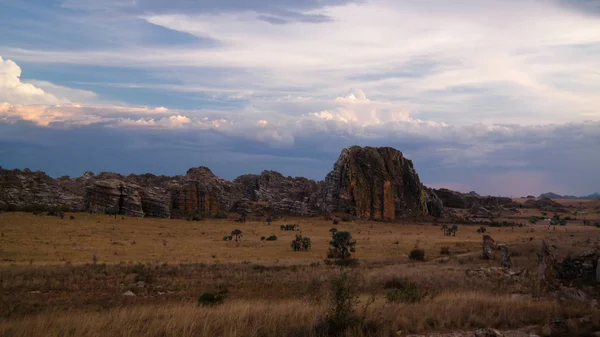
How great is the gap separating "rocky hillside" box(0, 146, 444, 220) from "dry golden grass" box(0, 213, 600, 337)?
21485mm

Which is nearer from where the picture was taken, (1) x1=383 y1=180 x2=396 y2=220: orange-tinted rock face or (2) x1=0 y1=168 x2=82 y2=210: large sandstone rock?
(2) x1=0 y1=168 x2=82 y2=210: large sandstone rock

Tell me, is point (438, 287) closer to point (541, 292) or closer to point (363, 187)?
point (541, 292)

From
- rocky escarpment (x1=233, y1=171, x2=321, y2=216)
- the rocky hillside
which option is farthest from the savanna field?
rocky escarpment (x1=233, y1=171, x2=321, y2=216)

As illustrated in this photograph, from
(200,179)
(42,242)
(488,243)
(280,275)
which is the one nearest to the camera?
(280,275)

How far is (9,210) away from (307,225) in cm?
4093

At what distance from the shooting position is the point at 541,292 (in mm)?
14492

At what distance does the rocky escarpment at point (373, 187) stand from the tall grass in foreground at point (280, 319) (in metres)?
70.4

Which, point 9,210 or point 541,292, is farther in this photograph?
point 9,210

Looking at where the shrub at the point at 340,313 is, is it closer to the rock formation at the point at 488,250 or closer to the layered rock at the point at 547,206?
the rock formation at the point at 488,250

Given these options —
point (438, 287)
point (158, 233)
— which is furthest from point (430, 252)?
point (158, 233)

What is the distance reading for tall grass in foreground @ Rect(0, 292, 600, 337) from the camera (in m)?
7.64

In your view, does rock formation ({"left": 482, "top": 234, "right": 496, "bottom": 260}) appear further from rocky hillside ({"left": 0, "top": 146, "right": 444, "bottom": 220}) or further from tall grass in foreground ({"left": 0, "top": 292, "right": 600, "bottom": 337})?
rocky hillside ({"left": 0, "top": 146, "right": 444, "bottom": 220})

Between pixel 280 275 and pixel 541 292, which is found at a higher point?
pixel 541 292

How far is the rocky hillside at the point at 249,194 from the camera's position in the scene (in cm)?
6888
